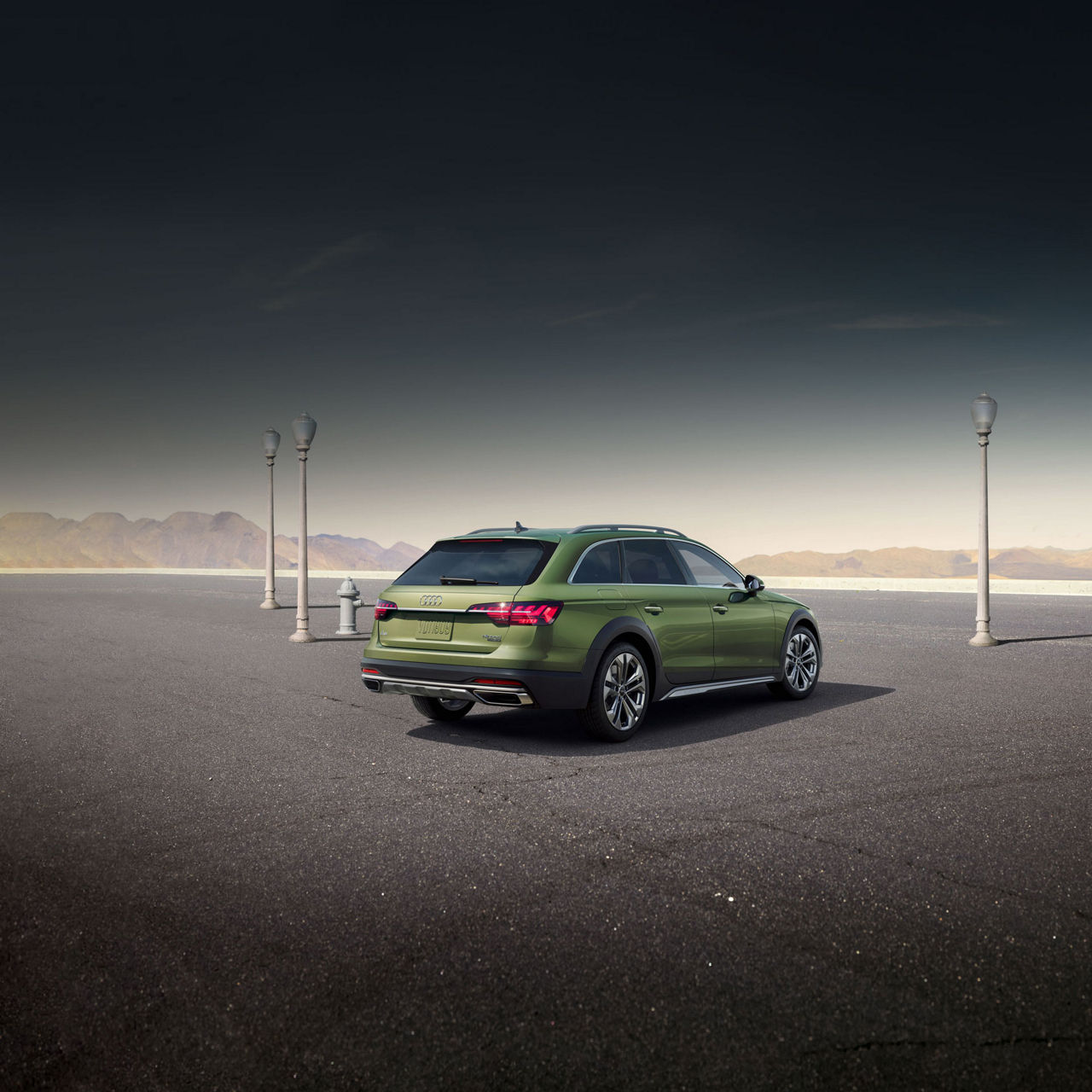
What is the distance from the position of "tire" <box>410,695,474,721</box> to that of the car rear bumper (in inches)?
43.9

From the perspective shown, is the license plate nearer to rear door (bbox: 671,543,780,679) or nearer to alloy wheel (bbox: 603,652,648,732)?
alloy wheel (bbox: 603,652,648,732)

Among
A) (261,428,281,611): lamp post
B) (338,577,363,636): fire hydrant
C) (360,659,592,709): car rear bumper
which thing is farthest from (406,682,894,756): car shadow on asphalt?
(261,428,281,611): lamp post

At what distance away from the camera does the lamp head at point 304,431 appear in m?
17.0

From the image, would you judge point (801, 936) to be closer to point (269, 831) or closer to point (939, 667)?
point (269, 831)

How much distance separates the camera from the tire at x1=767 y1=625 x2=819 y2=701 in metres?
10.0

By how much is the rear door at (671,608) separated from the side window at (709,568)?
10.7 inches

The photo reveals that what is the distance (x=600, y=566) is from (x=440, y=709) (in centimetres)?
212

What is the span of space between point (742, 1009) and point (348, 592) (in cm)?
1531

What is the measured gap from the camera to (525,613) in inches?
296

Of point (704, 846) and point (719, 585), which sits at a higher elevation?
point (719, 585)

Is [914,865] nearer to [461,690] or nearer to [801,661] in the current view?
[461,690]

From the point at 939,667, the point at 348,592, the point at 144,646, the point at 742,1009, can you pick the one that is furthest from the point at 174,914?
the point at 348,592

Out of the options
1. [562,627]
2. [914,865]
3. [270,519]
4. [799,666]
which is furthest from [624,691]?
[270,519]

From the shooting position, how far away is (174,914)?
418cm
